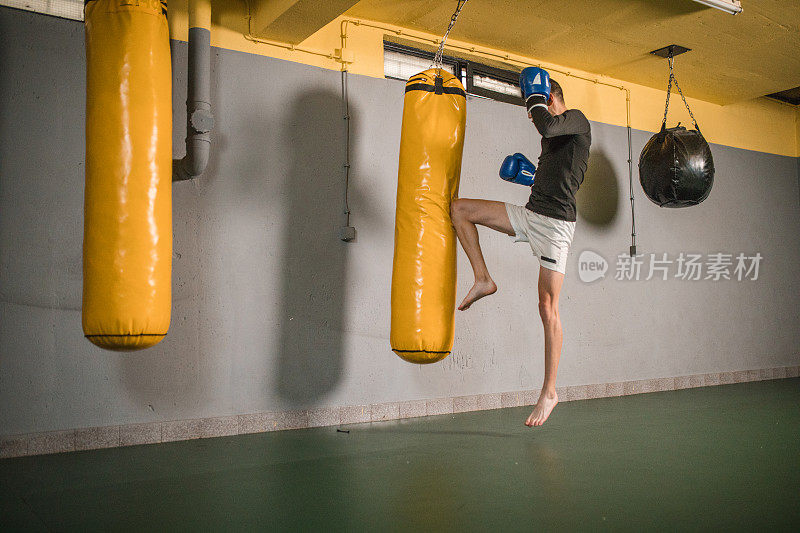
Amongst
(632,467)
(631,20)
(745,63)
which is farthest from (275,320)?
(745,63)

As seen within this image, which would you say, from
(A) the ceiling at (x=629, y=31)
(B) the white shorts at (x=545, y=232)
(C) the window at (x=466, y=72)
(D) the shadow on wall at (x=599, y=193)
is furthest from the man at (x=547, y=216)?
(D) the shadow on wall at (x=599, y=193)

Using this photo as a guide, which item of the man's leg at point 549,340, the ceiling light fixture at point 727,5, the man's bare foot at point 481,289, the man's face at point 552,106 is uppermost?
the ceiling light fixture at point 727,5

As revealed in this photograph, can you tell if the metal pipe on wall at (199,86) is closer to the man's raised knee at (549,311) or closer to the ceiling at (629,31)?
the ceiling at (629,31)

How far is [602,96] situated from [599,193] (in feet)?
2.61

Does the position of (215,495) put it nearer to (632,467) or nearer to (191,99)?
(632,467)

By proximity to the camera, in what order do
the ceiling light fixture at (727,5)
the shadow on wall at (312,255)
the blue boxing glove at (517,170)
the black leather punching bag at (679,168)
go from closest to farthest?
1. the blue boxing glove at (517,170)
2. the ceiling light fixture at (727,5)
3. the shadow on wall at (312,255)
4. the black leather punching bag at (679,168)

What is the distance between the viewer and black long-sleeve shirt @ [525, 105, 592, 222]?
3.44m

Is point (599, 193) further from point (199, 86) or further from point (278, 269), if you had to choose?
point (199, 86)

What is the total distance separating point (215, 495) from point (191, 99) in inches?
78.4

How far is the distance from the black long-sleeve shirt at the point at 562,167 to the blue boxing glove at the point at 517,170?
0.07 metres

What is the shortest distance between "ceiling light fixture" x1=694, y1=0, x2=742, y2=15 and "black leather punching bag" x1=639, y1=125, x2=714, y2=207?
84 cm

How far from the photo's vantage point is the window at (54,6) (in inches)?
131

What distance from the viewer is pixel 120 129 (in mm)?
2637

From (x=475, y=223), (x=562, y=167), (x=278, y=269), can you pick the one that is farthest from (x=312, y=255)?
(x=562, y=167)
